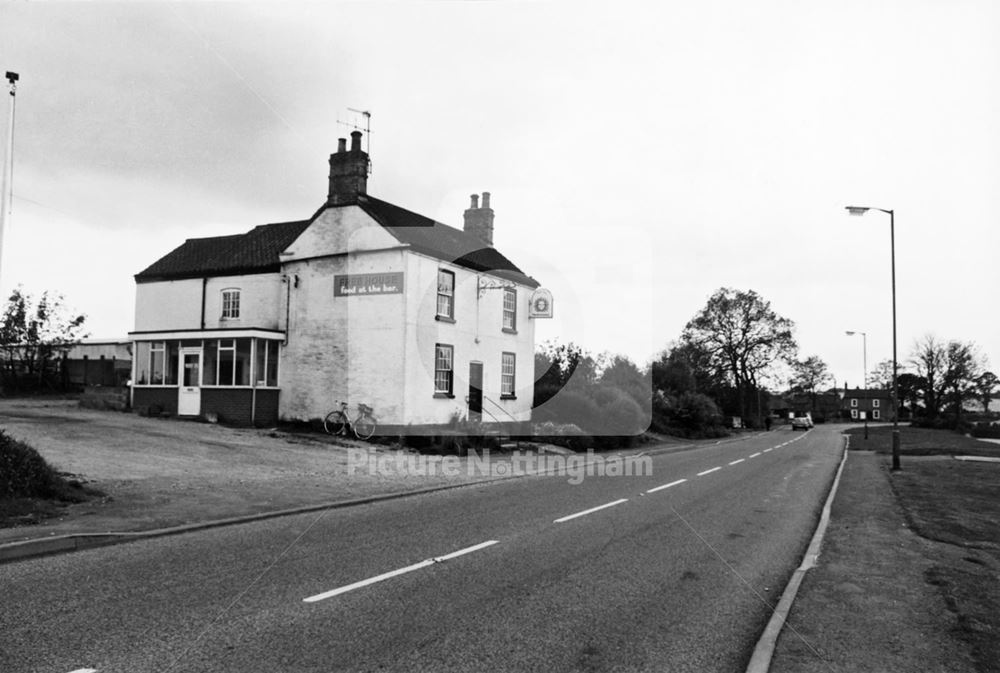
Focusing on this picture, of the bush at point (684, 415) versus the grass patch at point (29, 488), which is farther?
the bush at point (684, 415)

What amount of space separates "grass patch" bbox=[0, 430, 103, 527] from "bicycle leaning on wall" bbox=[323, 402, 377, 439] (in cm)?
1338

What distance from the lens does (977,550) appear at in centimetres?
983

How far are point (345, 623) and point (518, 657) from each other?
1.54 m

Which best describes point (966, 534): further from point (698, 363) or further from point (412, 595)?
point (698, 363)

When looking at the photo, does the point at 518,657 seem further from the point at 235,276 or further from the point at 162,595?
the point at 235,276

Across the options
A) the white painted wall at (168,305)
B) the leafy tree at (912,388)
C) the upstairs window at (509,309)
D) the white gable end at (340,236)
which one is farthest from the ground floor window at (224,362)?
the leafy tree at (912,388)

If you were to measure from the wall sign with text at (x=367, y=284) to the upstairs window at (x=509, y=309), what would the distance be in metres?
7.17

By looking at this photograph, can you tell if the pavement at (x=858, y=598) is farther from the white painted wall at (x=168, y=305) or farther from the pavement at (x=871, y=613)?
the white painted wall at (x=168, y=305)

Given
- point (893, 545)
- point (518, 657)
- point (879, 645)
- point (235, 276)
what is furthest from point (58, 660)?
point (235, 276)

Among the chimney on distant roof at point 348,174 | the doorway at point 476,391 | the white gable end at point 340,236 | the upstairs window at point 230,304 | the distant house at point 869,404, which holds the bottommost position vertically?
the distant house at point 869,404

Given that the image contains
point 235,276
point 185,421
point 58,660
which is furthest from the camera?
point 235,276

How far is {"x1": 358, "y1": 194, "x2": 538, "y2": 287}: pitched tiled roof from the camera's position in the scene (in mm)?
26212

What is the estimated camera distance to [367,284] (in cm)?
2595

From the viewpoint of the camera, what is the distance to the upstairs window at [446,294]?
2722cm
